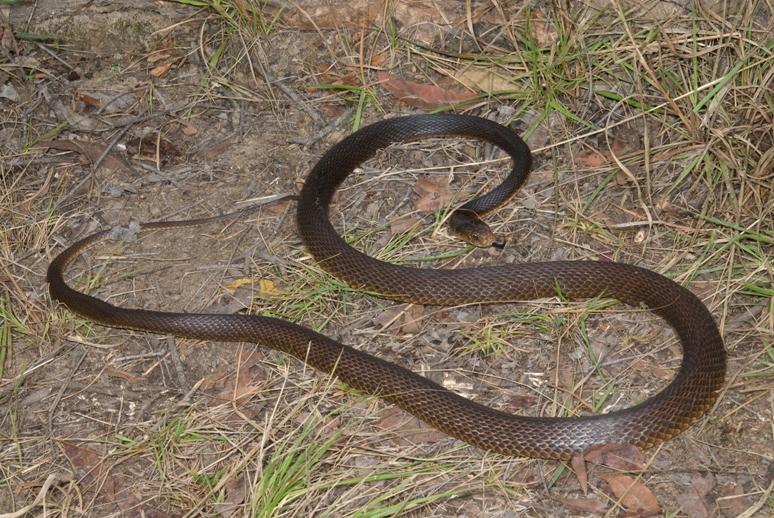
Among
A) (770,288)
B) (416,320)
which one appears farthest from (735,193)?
(416,320)

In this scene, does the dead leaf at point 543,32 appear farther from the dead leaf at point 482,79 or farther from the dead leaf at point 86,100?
the dead leaf at point 86,100

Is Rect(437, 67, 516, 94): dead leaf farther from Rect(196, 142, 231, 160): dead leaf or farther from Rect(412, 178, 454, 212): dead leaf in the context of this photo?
Rect(196, 142, 231, 160): dead leaf

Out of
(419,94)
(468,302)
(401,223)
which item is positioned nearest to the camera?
(468,302)

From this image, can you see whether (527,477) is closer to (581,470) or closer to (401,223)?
(581,470)

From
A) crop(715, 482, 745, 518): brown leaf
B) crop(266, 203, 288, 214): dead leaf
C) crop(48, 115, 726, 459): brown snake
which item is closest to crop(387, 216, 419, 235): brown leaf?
crop(48, 115, 726, 459): brown snake

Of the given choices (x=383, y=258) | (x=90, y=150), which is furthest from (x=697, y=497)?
(x=90, y=150)
